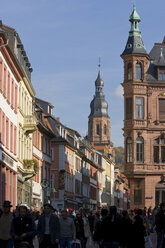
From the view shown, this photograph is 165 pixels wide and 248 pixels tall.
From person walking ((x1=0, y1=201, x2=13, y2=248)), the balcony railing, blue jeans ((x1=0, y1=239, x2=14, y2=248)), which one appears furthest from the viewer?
the balcony railing

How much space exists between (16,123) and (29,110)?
31.4ft

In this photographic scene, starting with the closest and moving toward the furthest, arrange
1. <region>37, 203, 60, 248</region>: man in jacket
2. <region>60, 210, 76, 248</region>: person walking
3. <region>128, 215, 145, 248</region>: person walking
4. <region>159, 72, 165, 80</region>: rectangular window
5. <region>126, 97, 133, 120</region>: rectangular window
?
<region>128, 215, 145, 248</region>: person walking
<region>37, 203, 60, 248</region>: man in jacket
<region>60, 210, 76, 248</region>: person walking
<region>126, 97, 133, 120</region>: rectangular window
<region>159, 72, 165, 80</region>: rectangular window

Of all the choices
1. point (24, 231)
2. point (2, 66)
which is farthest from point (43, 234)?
point (2, 66)

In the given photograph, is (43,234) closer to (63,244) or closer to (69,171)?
(63,244)

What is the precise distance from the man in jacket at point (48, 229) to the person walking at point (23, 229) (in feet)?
6.82

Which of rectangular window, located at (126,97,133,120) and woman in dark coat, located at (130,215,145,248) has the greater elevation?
rectangular window, located at (126,97,133,120)

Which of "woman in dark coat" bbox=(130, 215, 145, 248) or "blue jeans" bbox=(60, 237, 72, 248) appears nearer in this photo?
"woman in dark coat" bbox=(130, 215, 145, 248)

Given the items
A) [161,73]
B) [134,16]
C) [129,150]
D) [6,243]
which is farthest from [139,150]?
[6,243]

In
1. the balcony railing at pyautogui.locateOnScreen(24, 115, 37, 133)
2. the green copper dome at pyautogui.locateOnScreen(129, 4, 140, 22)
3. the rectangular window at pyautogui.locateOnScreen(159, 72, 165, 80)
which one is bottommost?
the balcony railing at pyautogui.locateOnScreen(24, 115, 37, 133)

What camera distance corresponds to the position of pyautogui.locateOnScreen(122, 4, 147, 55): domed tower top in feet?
234

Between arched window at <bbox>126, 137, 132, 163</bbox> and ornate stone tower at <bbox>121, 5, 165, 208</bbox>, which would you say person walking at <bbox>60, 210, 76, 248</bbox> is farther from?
arched window at <bbox>126, 137, 132, 163</bbox>

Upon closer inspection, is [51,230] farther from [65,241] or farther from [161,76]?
[161,76]

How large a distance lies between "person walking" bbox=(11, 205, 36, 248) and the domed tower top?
5725 cm

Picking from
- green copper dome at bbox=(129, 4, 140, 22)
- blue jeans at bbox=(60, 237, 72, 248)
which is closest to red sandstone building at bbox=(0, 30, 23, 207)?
blue jeans at bbox=(60, 237, 72, 248)
